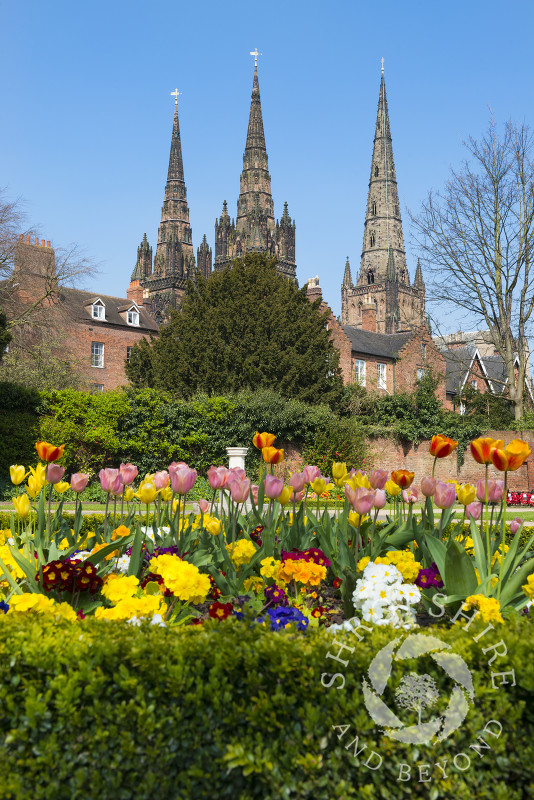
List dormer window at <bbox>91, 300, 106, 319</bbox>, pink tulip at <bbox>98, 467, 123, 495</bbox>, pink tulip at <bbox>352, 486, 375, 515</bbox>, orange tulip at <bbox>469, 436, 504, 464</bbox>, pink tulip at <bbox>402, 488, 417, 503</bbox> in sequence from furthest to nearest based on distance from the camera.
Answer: dormer window at <bbox>91, 300, 106, 319</bbox>
pink tulip at <bbox>402, 488, 417, 503</bbox>
pink tulip at <bbox>98, 467, 123, 495</bbox>
pink tulip at <bbox>352, 486, 375, 515</bbox>
orange tulip at <bbox>469, 436, 504, 464</bbox>

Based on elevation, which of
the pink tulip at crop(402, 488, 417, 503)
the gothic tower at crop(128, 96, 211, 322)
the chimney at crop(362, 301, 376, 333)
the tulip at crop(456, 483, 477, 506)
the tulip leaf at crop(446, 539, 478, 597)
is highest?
the gothic tower at crop(128, 96, 211, 322)

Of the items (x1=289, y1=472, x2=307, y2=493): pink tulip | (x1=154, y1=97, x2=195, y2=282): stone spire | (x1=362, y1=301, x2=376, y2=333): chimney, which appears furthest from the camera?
(x1=154, y1=97, x2=195, y2=282): stone spire

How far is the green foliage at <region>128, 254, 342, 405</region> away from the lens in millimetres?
28062

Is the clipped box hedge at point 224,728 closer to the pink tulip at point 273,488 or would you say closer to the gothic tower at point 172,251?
the pink tulip at point 273,488

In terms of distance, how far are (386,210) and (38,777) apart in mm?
106153

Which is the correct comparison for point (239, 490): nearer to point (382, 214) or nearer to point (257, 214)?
point (257, 214)

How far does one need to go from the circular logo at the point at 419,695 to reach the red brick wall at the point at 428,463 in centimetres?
2436

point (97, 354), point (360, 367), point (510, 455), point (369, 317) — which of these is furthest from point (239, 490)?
point (369, 317)

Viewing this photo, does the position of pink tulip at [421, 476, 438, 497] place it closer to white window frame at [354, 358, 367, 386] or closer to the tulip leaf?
the tulip leaf

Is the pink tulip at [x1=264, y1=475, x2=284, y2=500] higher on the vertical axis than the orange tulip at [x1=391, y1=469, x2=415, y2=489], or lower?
lower

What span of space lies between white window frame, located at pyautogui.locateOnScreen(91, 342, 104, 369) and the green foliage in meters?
13.3

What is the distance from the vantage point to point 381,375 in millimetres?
40875

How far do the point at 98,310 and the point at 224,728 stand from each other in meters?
43.7

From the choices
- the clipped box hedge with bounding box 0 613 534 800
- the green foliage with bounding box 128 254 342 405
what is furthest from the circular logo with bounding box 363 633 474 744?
the green foliage with bounding box 128 254 342 405
